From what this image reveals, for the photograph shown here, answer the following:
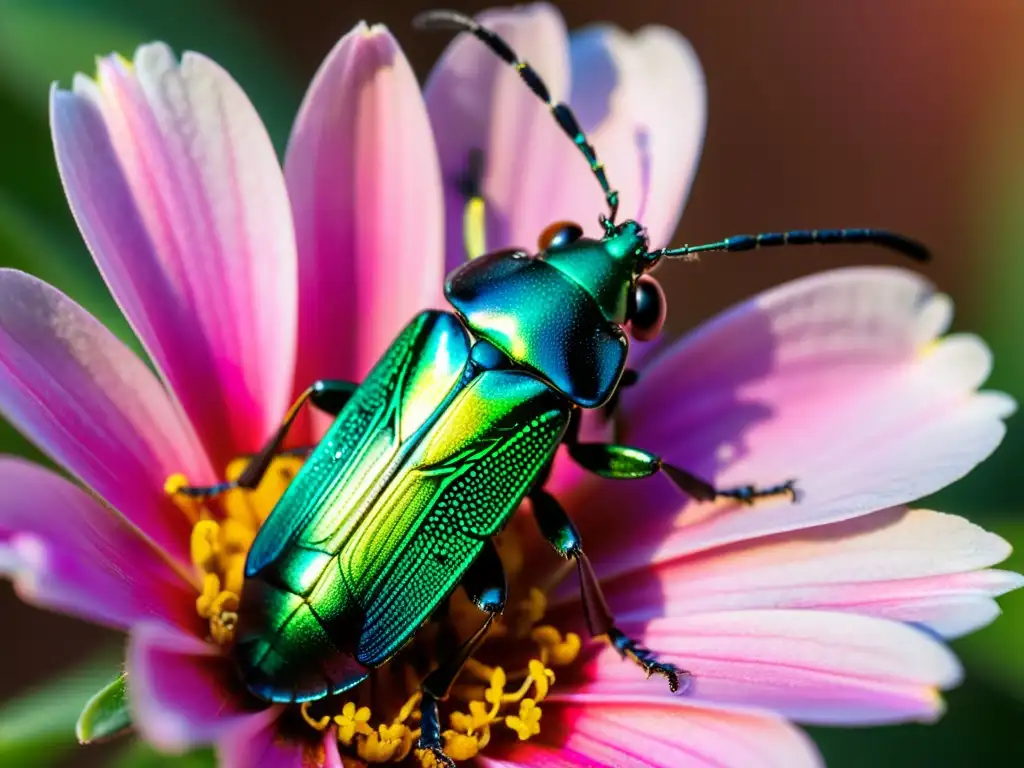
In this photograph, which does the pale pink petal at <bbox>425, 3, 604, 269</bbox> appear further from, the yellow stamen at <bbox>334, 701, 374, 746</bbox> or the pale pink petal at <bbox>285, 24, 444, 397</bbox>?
the yellow stamen at <bbox>334, 701, 374, 746</bbox>

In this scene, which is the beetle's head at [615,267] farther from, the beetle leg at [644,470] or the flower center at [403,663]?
the flower center at [403,663]

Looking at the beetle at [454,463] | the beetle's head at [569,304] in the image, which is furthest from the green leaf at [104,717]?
the beetle's head at [569,304]

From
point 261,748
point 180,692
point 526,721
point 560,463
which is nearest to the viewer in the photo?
point 180,692

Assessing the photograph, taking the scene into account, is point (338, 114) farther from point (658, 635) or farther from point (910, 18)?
point (910, 18)

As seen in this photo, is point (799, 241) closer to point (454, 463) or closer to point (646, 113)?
point (646, 113)

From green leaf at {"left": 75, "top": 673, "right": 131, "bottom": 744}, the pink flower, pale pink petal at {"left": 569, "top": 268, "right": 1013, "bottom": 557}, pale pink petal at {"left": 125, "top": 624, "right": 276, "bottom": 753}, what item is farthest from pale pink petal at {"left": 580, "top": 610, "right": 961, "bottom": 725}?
green leaf at {"left": 75, "top": 673, "right": 131, "bottom": 744}

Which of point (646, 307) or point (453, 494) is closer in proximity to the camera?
point (453, 494)

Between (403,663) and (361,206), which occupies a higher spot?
(361,206)

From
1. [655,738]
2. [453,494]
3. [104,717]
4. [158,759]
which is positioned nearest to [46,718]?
[158,759]
